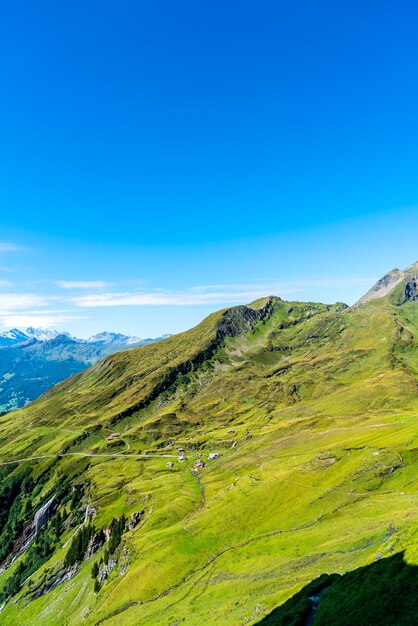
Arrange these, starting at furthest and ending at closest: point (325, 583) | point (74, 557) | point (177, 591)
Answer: point (74, 557), point (177, 591), point (325, 583)

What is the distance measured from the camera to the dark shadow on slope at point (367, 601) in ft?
125

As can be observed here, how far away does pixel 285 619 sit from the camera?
169 ft

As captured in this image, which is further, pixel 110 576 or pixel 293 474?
pixel 293 474

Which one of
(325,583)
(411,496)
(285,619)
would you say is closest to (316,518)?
(411,496)

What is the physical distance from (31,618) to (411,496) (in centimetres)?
17185

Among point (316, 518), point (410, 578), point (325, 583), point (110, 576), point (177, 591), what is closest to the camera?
point (410, 578)

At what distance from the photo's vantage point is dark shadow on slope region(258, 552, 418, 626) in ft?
125

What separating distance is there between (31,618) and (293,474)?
135866mm

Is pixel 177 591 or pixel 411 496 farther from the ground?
pixel 411 496

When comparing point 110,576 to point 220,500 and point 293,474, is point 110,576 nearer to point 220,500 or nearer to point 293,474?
point 220,500

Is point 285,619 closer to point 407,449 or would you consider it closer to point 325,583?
point 325,583

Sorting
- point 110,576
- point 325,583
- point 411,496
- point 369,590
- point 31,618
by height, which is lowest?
point 31,618

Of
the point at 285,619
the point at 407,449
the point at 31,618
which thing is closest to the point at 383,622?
the point at 285,619

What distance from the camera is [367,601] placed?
141 feet
